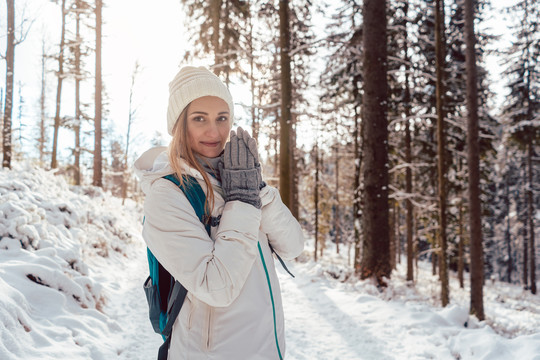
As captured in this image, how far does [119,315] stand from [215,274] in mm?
4912

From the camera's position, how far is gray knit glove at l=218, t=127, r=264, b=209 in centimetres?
168

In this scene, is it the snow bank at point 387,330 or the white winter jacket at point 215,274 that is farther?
the snow bank at point 387,330

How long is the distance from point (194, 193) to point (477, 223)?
30.7 feet

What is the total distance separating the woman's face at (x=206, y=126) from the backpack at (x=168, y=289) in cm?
28

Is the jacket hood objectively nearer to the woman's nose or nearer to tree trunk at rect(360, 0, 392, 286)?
the woman's nose

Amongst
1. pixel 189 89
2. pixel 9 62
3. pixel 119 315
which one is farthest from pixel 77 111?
pixel 189 89

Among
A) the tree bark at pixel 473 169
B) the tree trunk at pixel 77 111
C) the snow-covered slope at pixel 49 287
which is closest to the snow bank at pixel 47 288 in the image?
the snow-covered slope at pixel 49 287

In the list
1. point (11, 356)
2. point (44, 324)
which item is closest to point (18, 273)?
point (44, 324)

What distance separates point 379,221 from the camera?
25.4ft

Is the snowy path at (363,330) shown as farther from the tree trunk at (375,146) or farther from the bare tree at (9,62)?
the bare tree at (9,62)

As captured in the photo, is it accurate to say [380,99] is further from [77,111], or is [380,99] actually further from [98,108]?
[77,111]

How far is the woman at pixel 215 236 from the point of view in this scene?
58.4 inches

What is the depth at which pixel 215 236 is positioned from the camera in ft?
5.39

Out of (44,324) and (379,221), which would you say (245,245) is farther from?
(379,221)
